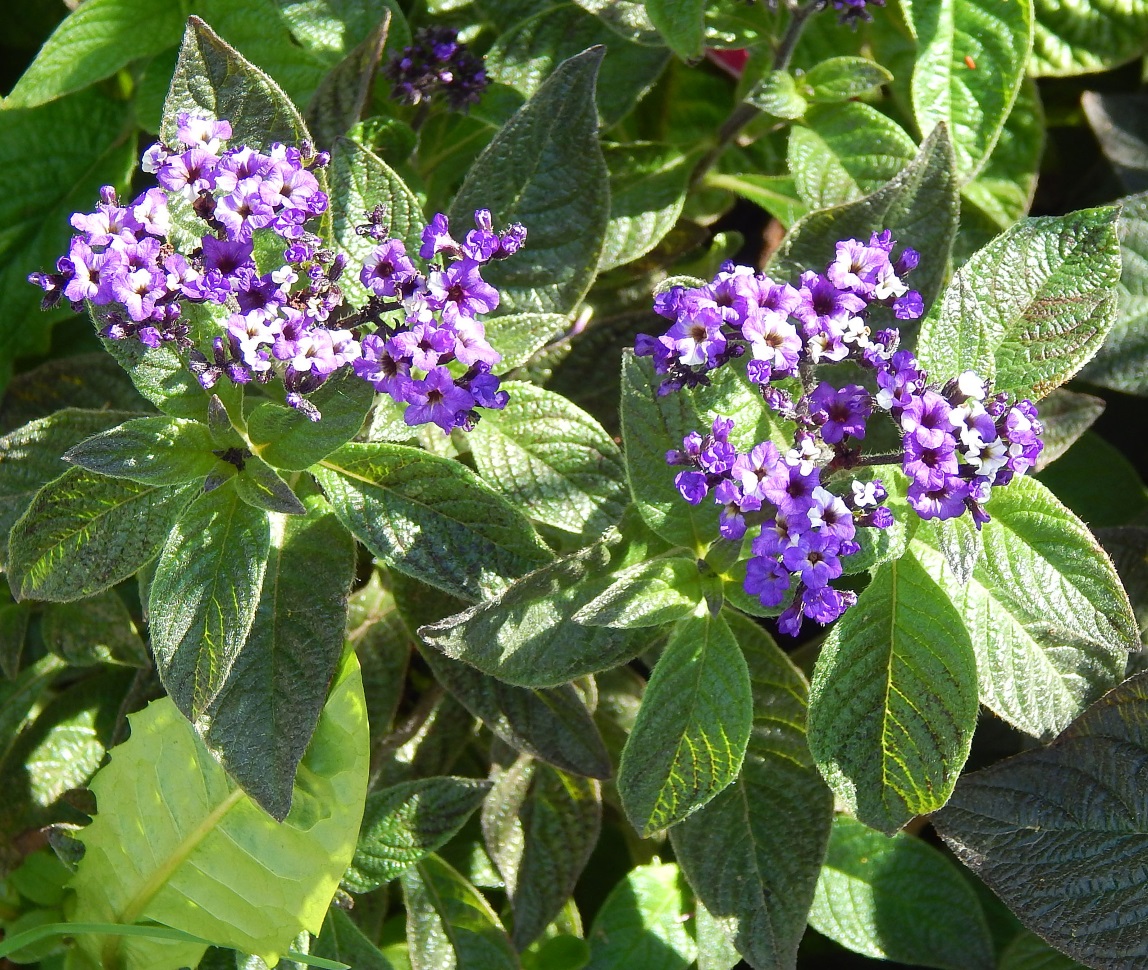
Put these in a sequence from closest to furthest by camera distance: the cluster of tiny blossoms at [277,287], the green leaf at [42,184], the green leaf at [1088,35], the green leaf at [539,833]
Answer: the cluster of tiny blossoms at [277,287] < the green leaf at [539,833] < the green leaf at [42,184] < the green leaf at [1088,35]

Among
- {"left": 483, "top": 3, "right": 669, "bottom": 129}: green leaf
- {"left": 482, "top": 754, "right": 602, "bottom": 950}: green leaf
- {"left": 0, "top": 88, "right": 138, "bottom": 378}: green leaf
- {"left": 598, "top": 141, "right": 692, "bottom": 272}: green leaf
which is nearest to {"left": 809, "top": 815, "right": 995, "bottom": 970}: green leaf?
{"left": 482, "top": 754, "right": 602, "bottom": 950}: green leaf

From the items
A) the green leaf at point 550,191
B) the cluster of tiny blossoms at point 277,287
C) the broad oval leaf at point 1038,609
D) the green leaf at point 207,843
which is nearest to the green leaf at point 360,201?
the green leaf at point 550,191

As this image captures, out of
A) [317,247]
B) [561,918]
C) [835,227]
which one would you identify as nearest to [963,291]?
[835,227]

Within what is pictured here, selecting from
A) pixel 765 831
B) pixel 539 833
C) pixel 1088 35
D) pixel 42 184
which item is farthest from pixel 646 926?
pixel 1088 35

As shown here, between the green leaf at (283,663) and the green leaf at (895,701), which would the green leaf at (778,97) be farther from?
the green leaf at (283,663)

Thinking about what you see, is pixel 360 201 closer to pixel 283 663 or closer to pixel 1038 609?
pixel 283 663

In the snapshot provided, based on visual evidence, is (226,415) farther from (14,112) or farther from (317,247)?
(14,112)
